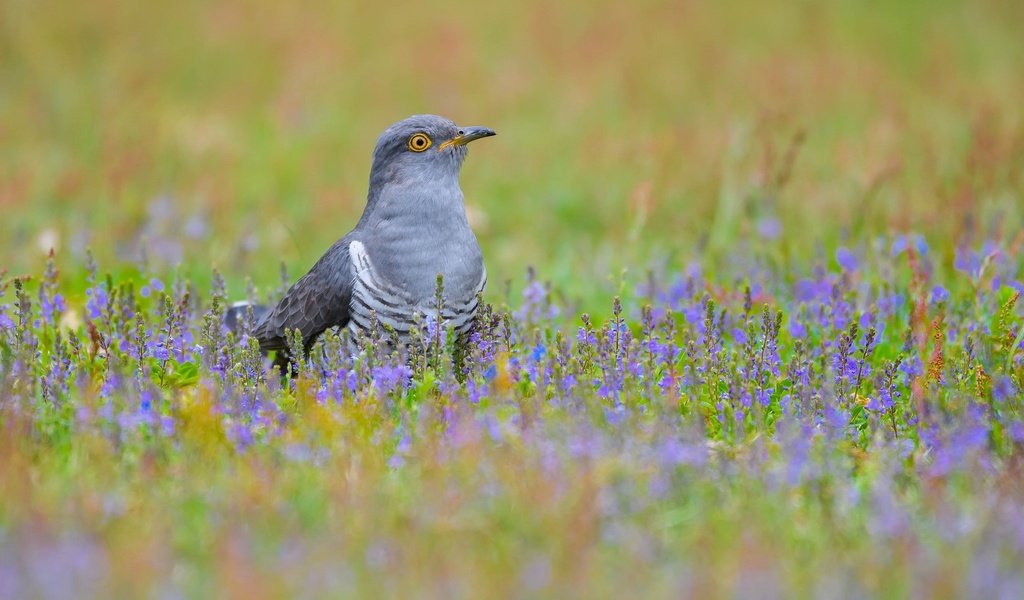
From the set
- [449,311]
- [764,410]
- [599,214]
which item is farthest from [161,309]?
[599,214]

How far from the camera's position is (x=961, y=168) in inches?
349

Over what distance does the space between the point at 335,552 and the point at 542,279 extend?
4571mm

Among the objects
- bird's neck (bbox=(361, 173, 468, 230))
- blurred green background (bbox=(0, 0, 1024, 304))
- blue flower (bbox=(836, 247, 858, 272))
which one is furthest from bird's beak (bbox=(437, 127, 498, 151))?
blue flower (bbox=(836, 247, 858, 272))

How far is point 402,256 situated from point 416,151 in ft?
1.85

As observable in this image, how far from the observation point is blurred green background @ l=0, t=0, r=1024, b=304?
8.00 metres

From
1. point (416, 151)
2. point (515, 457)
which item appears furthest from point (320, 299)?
point (515, 457)

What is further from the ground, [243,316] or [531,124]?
[531,124]

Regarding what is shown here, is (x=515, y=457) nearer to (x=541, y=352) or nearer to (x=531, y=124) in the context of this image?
(x=541, y=352)

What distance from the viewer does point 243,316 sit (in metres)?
5.56

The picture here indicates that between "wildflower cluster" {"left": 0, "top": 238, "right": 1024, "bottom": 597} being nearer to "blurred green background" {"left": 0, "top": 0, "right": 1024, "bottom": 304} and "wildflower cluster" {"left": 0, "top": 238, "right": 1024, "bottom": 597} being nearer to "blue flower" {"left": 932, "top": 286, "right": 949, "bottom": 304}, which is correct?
"blue flower" {"left": 932, "top": 286, "right": 949, "bottom": 304}

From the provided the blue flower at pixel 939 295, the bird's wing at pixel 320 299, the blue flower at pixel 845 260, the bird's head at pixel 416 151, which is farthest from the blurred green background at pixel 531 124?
the blue flower at pixel 939 295

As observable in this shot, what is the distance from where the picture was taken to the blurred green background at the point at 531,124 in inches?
315

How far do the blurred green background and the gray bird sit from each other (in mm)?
1005

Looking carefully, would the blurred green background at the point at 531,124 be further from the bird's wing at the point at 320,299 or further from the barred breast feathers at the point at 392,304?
the barred breast feathers at the point at 392,304
